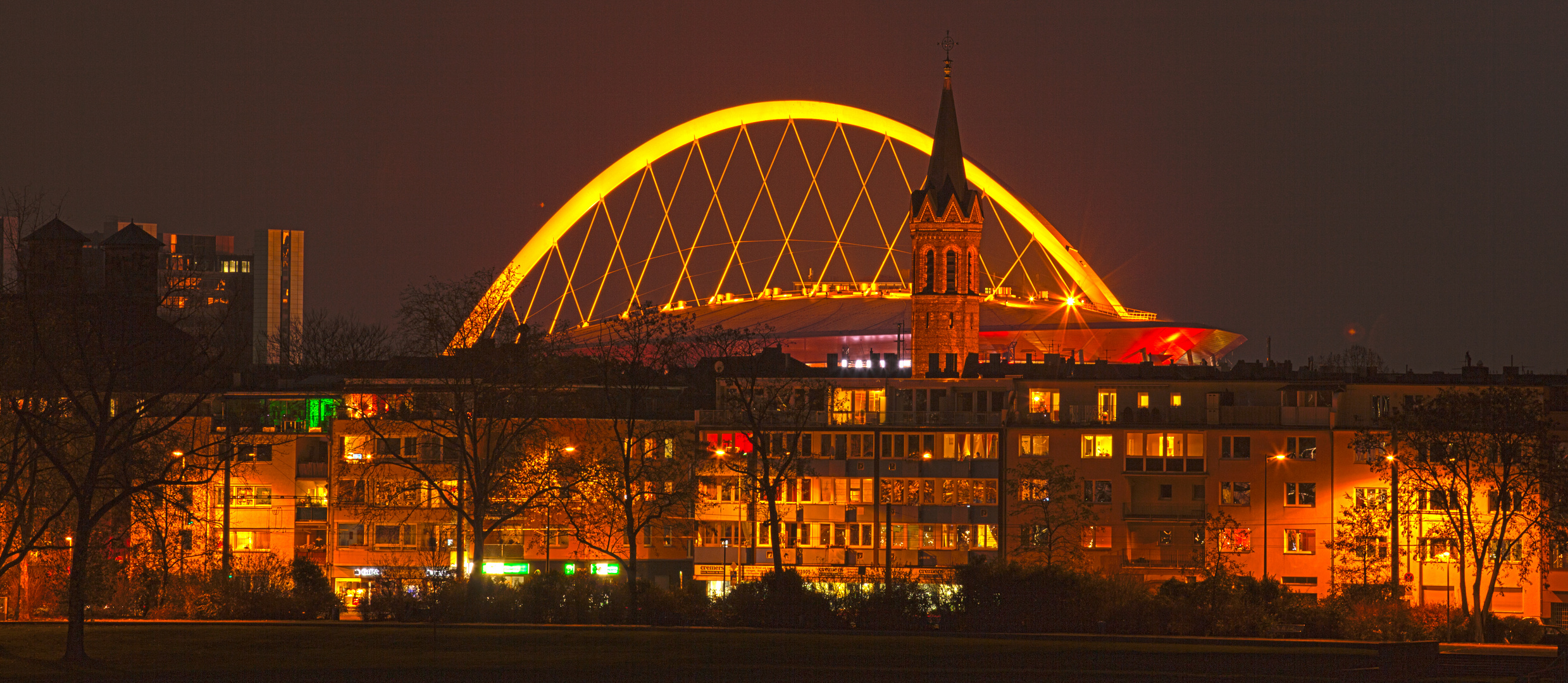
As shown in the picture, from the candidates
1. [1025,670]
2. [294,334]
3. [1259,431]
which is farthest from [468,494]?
[294,334]

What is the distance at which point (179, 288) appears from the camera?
4616cm

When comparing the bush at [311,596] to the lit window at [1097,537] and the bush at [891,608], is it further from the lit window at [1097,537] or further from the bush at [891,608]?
the lit window at [1097,537]

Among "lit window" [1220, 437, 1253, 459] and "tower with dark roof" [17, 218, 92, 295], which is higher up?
"tower with dark roof" [17, 218, 92, 295]

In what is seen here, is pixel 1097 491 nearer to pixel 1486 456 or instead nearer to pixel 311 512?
pixel 1486 456

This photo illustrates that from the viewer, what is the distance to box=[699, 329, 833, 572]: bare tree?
78.1 meters

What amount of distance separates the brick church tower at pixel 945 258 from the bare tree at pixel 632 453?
33328 millimetres

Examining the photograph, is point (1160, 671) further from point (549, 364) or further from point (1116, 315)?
point (1116, 315)

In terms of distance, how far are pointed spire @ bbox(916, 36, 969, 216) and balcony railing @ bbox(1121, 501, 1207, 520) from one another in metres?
40.4

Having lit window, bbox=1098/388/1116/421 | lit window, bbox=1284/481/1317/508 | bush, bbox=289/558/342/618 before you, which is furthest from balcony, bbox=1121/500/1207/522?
bush, bbox=289/558/342/618

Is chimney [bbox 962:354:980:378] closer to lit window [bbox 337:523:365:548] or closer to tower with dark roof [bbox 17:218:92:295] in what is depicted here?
lit window [bbox 337:523:365:548]

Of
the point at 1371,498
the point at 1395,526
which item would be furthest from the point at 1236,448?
the point at 1395,526

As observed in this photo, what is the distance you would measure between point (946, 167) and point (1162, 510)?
43.6 m

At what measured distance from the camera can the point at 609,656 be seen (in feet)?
152

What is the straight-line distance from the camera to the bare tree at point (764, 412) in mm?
78062
